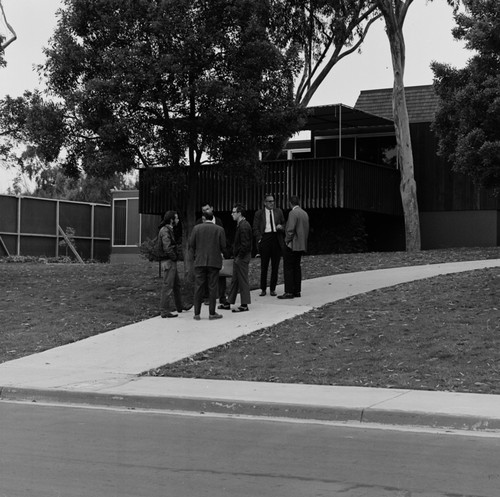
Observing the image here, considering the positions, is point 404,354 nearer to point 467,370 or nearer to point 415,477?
point 467,370

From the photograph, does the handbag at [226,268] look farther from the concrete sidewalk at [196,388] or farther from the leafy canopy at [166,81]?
the leafy canopy at [166,81]

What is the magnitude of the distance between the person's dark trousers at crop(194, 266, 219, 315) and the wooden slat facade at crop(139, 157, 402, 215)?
10.2 meters

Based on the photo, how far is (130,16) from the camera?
1716cm

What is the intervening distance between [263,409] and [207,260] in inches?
237

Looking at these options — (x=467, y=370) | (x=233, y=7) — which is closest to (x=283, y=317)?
(x=467, y=370)

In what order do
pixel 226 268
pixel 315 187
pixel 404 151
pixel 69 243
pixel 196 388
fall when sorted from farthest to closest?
pixel 69 243
pixel 404 151
pixel 315 187
pixel 226 268
pixel 196 388

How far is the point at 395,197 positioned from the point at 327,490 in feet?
78.5

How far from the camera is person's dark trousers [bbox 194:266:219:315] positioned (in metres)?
15.4

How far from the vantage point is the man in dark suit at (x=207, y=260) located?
50.6 ft

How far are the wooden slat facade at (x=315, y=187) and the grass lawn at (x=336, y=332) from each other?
20.8 ft

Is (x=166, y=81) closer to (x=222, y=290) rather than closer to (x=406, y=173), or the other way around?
(x=222, y=290)

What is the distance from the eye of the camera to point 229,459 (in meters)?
7.35

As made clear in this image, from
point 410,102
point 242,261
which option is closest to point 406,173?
point 410,102

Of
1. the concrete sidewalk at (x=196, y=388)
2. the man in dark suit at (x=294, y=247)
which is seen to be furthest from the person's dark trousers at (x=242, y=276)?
the man in dark suit at (x=294, y=247)
